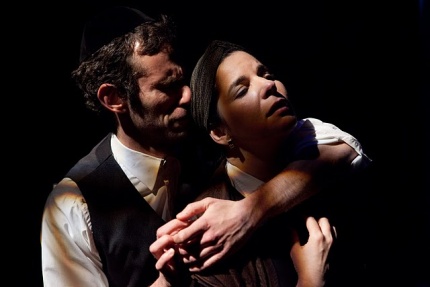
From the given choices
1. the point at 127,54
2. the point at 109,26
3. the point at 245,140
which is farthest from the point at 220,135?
the point at 109,26

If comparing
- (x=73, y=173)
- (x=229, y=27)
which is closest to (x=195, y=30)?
(x=229, y=27)

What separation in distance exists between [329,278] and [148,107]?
30.7 inches

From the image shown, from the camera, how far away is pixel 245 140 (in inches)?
66.1

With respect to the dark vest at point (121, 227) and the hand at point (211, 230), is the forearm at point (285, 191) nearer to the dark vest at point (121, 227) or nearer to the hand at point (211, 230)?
the hand at point (211, 230)

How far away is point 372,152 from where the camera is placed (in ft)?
7.79

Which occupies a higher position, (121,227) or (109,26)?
(109,26)

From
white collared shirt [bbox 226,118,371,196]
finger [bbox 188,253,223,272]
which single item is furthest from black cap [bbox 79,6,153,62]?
finger [bbox 188,253,223,272]

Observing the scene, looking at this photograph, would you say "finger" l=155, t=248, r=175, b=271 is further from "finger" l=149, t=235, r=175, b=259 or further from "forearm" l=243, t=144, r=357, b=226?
"forearm" l=243, t=144, r=357, b=226

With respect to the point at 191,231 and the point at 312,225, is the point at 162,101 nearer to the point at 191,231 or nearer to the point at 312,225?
the point at 191,231

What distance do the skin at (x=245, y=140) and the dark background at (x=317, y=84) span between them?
675 mm

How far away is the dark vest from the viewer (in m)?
1.80

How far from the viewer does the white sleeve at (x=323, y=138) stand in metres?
1.77

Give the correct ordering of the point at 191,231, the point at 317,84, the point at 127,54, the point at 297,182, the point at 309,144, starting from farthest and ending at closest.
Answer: the point at 317,84, the point at 127,54, the point at 309,144, the point at 297,182, the point at 191,231

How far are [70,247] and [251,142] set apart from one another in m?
0.69
